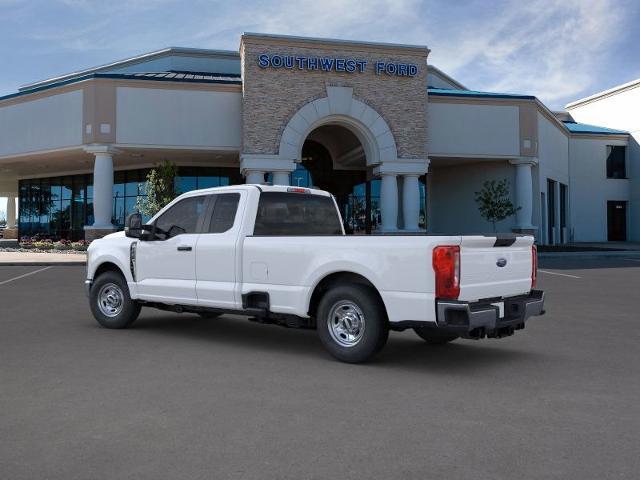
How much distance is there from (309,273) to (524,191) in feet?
91.8

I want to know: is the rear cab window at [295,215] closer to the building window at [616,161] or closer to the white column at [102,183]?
the white column at [102,183]

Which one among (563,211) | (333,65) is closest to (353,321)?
(333,65)

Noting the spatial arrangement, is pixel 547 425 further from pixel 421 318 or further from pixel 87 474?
pixel 87 474

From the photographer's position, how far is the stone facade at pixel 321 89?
93.0ft

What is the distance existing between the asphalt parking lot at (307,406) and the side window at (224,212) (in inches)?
59.2

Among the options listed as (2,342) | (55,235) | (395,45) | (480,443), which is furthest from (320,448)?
(55,235)

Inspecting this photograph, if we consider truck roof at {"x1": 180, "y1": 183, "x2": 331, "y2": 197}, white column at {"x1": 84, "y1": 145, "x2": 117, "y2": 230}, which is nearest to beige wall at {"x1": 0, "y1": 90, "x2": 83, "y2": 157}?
white column at {"x1": 84, "y1": 145, "x2": 117, "y2": 230}

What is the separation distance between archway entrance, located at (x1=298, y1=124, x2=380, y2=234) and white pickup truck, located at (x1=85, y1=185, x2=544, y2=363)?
2726 cm

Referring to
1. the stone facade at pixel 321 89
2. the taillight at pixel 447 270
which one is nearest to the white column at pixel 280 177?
the stone facade at pixel 321 89

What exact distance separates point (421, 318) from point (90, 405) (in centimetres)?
317

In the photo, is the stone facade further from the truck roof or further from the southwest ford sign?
the truck roof

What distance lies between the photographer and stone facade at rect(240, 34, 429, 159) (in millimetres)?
28344

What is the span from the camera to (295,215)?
834cm

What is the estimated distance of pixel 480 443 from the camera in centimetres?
421
